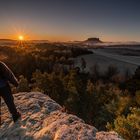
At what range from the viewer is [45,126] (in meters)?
8.95

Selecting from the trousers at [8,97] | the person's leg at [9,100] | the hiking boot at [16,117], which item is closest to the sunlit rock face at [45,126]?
the hiking boot at [16,117]

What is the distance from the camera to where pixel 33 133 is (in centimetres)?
872

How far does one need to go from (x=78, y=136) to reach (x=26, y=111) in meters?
3.21

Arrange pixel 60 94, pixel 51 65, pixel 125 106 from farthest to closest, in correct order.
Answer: pixel 51 65
pixel 60 94
pixel 125 106

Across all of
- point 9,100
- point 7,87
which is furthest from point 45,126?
point 7,87

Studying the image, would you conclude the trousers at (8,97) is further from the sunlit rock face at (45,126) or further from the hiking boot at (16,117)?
the sunlit rock face at (45,126)

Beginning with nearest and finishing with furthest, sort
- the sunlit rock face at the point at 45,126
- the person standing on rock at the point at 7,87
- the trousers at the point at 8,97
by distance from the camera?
the sunlit rock face at the point at 45,126 → the person standing on rock at the point at 7,87 → the trousers at the point at 8,97

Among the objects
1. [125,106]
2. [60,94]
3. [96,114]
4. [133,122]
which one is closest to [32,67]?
[60,94]

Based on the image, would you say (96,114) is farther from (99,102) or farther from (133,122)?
(133,122)

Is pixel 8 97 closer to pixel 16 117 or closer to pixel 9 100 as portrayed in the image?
pixel 9 100

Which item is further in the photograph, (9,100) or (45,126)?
(9,100)

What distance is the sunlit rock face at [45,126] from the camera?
313 inches

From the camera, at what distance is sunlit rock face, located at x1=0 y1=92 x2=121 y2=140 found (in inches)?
313

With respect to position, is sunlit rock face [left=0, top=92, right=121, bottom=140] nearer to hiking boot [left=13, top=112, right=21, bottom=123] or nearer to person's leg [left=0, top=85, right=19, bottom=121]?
hiking boot [left=13, top=112, right=21, bottom=123]
